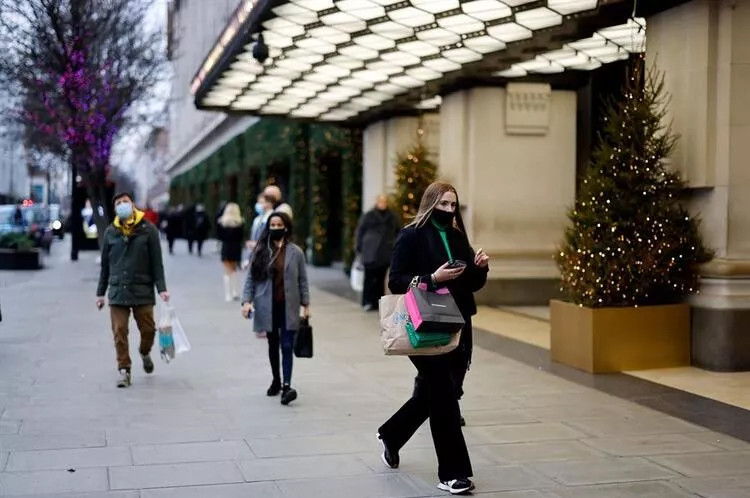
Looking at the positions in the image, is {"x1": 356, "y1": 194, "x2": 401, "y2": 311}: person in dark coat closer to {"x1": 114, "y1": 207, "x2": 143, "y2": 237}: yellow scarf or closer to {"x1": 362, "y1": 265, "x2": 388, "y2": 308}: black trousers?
{"x1": 362, "y1": 265, "x2": 388, "y2": 308}: black trousers

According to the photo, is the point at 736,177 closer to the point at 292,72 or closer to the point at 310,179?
the point at 292,72

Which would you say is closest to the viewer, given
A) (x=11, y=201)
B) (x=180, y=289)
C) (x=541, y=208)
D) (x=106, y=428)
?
(x=106, y=428)

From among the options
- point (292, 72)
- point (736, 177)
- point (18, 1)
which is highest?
point (18, 1)

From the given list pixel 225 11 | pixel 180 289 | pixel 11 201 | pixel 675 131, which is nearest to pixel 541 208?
pixel 675 131

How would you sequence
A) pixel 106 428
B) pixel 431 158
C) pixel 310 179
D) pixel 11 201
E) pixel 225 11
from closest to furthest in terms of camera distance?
1. pixel 106 428
2. pixel 431 158
3. pixel 310 179
4. pixel 225 11
5. pixel 11 201

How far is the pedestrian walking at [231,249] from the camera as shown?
17.8 meters

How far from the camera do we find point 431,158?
18422mm

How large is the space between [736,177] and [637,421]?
3.16 meters

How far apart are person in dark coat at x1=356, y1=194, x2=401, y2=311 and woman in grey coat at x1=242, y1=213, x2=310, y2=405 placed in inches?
282

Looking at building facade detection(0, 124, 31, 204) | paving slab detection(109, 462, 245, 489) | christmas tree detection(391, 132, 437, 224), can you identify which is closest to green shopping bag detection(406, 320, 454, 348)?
paving slab detection(109, 462, 245, 489)

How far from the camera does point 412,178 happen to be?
55.4 ft

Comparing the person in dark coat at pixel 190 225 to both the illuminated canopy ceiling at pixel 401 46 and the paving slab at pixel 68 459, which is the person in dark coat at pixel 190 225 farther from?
the paving slab at pixel 68 459

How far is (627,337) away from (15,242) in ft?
66.0

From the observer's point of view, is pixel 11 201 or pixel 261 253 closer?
pixel 261 253
